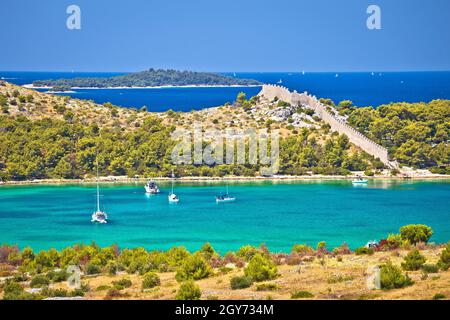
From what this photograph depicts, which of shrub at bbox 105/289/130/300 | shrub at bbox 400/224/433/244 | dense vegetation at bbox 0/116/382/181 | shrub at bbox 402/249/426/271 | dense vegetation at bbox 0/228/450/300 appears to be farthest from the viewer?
dense vegetation at bbox 0/116/382/181

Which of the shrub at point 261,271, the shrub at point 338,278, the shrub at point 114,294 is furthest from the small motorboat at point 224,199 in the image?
the shrub at point 114,294

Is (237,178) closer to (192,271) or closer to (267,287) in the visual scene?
(192,271)

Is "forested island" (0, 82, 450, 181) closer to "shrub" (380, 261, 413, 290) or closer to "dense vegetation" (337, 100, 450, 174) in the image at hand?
"dense vegetation" (337, 100, 450, 174)

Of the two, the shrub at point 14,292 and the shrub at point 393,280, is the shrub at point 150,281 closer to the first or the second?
the shrub at point 14,292

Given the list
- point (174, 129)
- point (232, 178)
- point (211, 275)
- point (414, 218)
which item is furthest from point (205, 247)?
point (174, 129)

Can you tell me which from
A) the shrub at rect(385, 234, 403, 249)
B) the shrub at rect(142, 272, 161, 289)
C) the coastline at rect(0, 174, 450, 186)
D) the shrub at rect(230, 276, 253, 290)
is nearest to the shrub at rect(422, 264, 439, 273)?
the shrub at rect(230, 276, 253, 290)
